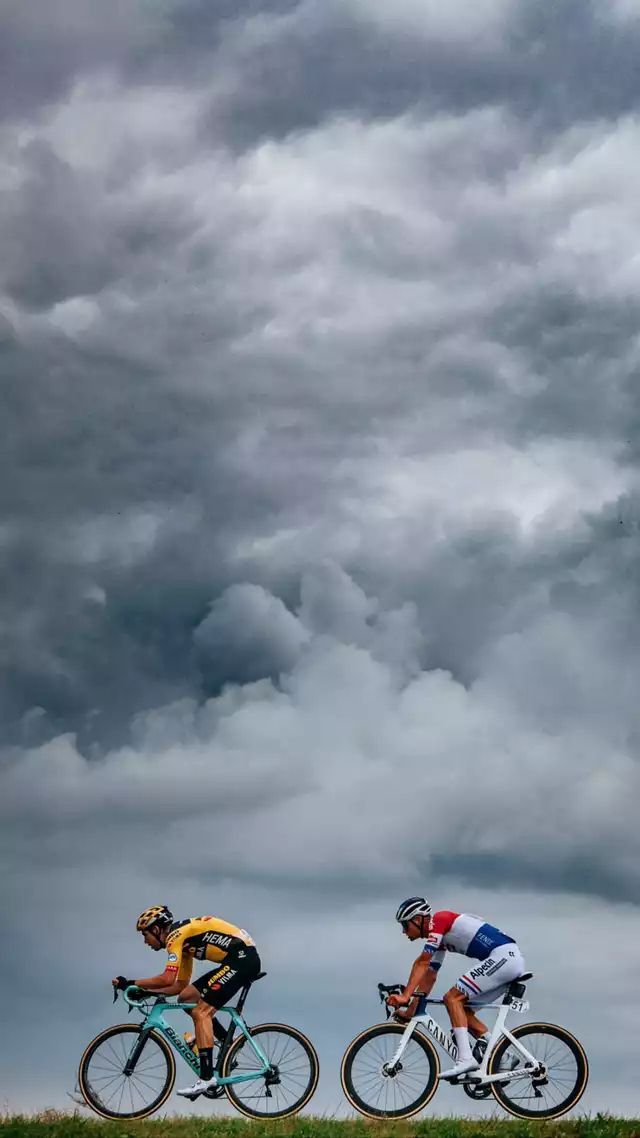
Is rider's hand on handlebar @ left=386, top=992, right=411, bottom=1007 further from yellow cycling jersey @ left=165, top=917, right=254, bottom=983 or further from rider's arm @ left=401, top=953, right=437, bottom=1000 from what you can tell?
yellow cycling jersey @ left=165, top=917, right=254, bottom=983

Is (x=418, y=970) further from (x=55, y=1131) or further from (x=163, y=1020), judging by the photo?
(x=55, y=1131)

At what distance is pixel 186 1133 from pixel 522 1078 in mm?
5796

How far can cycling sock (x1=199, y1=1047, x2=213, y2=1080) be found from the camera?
2381cm

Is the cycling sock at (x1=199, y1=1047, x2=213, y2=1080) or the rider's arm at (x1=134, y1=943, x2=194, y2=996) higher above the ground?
the rider's arm at (x1=134, y1=943, x2=194, y2=996)

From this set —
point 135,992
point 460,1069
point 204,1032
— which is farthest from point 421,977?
point 135,992

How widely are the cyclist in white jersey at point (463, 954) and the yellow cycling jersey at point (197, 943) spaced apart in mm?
2933

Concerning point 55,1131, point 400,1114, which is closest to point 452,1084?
point 400,1114

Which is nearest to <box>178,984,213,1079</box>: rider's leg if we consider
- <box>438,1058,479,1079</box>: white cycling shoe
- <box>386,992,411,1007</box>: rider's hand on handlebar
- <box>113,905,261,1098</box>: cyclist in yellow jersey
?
<box>113,905,261,1098</box>: cyclist in yellow jersey

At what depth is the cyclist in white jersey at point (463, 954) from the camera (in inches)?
935

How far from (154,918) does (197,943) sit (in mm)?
873

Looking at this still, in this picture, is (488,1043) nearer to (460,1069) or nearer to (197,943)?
(460,1069)

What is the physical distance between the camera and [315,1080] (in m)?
23.8

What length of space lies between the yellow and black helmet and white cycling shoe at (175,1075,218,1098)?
2749 millimetres

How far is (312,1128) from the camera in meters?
22.3
